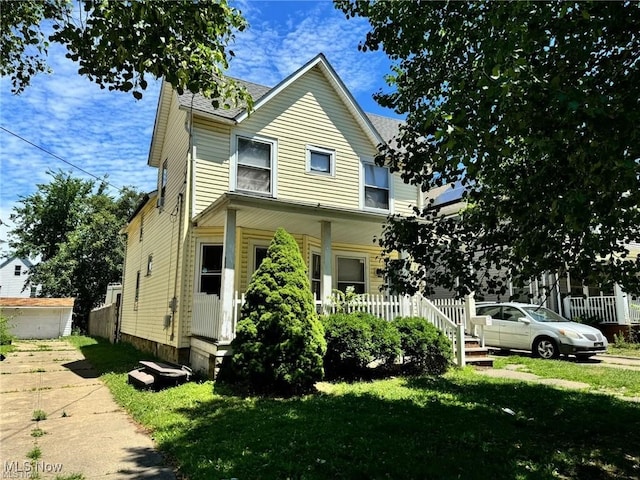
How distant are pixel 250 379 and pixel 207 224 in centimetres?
443

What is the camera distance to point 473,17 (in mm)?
4938

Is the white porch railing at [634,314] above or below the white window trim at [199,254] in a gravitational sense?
below

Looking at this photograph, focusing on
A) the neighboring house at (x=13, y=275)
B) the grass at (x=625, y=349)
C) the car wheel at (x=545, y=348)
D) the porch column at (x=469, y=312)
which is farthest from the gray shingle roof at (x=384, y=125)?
the neighboring house at (x=13, y=275)

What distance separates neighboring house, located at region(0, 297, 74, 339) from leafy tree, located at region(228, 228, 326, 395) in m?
21.5

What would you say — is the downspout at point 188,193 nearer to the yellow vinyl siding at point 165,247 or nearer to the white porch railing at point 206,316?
the yellow vinyl siding at point 165,247

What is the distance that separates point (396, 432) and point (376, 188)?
30.7ft

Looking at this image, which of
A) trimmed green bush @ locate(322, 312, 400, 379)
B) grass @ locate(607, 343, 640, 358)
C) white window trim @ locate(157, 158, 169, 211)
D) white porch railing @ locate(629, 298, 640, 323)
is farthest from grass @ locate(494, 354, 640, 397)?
white window trim @ locate(157, 158, 169, 211)

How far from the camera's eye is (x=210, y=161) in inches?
434

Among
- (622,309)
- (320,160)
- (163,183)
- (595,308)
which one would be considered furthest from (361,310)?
(595,308)

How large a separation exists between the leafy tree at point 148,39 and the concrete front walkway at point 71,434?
3884 mm

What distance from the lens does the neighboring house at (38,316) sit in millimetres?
23672

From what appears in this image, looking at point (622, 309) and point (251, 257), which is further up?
point (251, 257)

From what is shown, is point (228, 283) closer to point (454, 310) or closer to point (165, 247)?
point (165, 247)

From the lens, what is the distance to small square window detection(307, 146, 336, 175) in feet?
41.3
